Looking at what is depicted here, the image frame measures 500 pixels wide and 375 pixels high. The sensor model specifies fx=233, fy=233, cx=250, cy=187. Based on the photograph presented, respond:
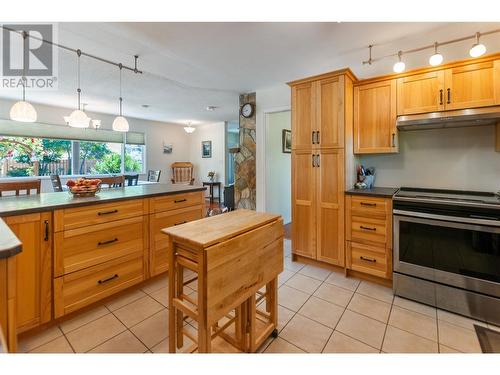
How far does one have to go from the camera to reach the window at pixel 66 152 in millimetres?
4777

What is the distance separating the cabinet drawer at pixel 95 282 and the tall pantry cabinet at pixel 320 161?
5.83 feet

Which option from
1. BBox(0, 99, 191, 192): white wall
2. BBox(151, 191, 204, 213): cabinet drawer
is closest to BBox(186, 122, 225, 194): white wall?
BBox(0, 99, 191, 192): white wall

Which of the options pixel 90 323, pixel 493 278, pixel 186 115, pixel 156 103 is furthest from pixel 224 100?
pixel 493 278

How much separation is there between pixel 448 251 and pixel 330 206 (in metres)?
1.04

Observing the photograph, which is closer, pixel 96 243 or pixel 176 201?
pixel 96 243

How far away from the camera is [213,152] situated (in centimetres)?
759

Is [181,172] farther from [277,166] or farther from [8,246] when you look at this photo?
[8,246]

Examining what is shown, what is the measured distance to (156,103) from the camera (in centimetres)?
505

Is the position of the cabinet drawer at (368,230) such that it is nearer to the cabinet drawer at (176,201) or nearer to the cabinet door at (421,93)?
the cabinet door at (421,93)

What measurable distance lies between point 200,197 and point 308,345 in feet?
6.15

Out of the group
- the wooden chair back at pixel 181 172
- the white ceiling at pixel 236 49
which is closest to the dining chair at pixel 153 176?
the wooden chair back at pixel 181 172

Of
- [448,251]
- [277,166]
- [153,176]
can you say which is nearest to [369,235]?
[448,251]

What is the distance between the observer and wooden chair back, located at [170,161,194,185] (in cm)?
750
